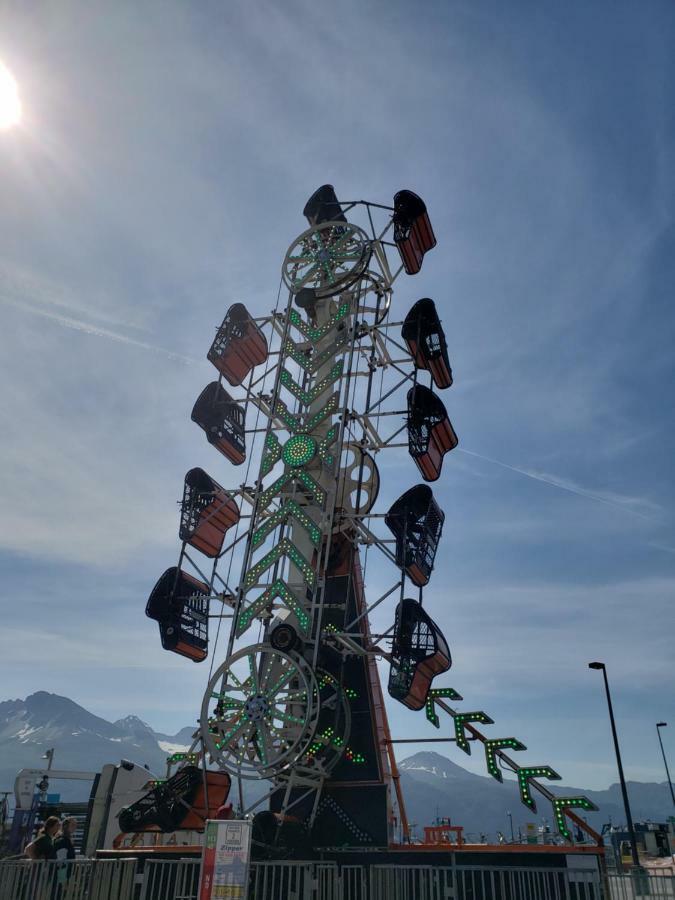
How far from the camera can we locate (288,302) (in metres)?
29.9

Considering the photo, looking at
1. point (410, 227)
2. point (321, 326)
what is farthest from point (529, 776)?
point (410, 227)

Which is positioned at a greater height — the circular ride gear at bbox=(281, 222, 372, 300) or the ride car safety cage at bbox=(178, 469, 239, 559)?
the circular ride gear at bbox=(281, 222, 372, 300)

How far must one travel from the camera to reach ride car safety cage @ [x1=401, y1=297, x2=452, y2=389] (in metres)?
26.4

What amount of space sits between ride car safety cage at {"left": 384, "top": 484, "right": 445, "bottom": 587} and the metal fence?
8.90 meters

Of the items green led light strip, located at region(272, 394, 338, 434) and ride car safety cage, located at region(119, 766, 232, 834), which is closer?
ride car safety cage, located at region(119, 766, 232, 834)

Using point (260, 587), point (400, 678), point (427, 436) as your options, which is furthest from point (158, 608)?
point (427, 436)

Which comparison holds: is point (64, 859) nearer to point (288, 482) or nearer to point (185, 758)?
point (185, 758)

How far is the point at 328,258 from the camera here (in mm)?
30078

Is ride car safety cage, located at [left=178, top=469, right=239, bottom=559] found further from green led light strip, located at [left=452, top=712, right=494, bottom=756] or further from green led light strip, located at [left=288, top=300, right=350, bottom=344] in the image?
green led light strip, located at [left=452, top=712, right=494, bottom=756]

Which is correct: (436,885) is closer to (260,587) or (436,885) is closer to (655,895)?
(655,895)

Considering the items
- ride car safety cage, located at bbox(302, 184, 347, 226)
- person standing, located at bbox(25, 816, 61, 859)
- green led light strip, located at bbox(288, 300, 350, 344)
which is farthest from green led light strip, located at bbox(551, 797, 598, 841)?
ride car safety cage, located at bbox(302, 184, 347, 226)

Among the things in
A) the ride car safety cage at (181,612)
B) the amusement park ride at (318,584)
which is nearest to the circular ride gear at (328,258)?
the amusement park ride at (318,584)

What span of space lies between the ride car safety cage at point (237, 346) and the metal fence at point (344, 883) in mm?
18378

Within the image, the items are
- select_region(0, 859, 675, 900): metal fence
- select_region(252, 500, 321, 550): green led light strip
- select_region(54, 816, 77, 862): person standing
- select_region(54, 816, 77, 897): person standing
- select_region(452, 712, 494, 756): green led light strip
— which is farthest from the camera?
select_region(252, 500, 321, 550): green led light strip
